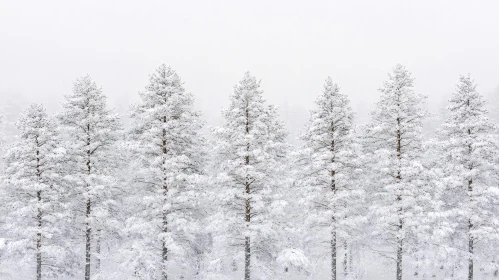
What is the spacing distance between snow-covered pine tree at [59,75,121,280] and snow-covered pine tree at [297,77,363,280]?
1077cm

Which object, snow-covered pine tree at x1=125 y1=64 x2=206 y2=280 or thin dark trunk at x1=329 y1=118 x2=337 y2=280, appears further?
thin dark trunk at x1=329 y1=118 x2=337 y2=280

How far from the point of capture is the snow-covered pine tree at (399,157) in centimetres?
2147

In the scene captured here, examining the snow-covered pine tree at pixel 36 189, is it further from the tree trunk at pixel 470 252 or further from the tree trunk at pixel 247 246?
the tree trunk at pixel 470 252

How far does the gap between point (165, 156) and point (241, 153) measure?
406 centimetres

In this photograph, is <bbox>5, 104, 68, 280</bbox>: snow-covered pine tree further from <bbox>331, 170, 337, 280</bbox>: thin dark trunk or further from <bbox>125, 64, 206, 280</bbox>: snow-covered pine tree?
<bbox>331, 170, 337, 280</bbox>: thin dark trunk

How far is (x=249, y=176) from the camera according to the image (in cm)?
2097

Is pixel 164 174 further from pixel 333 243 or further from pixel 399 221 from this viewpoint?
pixel 399 221

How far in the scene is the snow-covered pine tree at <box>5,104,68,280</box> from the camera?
65.6ft

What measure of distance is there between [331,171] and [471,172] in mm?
7696

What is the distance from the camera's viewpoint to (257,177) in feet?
68.4

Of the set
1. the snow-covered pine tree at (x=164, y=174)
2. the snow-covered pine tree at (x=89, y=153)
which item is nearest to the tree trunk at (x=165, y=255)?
the snow-covered pine tree at (x=164, y=174)

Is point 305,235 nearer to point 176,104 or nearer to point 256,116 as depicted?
point 256,116

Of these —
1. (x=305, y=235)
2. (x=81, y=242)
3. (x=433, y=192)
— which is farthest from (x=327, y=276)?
(x=81, y=242)

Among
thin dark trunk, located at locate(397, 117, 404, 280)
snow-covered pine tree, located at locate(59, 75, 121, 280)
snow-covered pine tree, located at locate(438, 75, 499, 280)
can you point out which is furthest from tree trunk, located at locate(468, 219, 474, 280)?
snow-covered pine tree, located at locate(59, 75, 121, 280)
